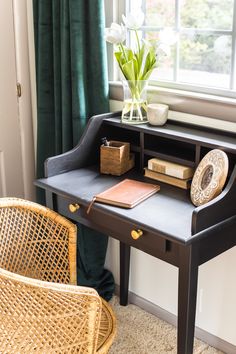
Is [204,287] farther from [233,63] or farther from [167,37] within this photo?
[167,37]

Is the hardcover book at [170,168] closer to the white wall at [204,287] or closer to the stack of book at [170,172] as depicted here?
the stack of book at [170,172]

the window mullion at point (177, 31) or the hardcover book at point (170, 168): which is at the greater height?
the window mullion at point (177, 31)

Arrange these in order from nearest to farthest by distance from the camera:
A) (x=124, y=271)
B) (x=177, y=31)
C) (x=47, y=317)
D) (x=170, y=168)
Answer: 1. (x=47, y=317)
2. (x=170, y=168)
3. (x=177, y=31)
4. (x=124, y=271)

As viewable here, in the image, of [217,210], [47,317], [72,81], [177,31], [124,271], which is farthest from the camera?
[124,271]

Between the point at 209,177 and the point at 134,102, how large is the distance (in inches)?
19.7

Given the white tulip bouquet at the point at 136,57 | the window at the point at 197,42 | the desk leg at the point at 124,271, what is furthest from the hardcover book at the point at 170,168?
the desk leg at the point at 124,271

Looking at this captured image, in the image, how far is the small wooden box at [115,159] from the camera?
197 cm

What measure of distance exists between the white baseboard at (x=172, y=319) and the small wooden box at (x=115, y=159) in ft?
2.42

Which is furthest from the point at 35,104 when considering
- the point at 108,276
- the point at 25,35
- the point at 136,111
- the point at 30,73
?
the point at 108,276

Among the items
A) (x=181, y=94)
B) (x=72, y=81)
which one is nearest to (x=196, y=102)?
(x=181, y=94)

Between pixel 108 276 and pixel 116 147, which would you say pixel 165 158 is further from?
pixel 108 276

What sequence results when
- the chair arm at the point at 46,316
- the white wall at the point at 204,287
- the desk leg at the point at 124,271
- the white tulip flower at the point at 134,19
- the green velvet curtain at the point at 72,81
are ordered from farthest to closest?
the desk leg at the point at 124,271 → the green velvet curtain at the point at 72,81 → the white wall at the point at 204,287 → the white tulip flower at the point at 134,19 → the chair arm at the point at 46,316

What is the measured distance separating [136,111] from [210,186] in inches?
21.5

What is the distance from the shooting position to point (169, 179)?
1.89m
